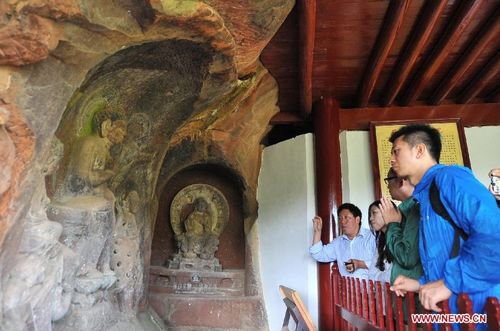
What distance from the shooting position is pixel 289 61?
3619 mm

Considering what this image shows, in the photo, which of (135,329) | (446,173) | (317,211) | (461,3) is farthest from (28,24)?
(317,211)

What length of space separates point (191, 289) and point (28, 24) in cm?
339

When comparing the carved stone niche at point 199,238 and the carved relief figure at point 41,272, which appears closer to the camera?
the carved relief figure at point 41,272

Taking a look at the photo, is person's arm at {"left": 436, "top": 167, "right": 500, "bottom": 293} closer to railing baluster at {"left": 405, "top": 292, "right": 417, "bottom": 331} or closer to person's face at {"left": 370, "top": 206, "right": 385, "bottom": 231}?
railing baluster at {"left": 405, "top": 292, "right": 417, "bottom": 331}

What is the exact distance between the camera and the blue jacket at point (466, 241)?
45.6 inches

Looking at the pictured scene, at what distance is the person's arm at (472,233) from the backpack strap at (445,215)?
0.08ft

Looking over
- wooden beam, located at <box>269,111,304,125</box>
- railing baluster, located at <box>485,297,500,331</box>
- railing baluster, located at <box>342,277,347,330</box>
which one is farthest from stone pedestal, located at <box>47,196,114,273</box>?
wooden beam, located at <box>269,111,304,125</box>

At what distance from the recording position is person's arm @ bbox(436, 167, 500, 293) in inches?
45.4

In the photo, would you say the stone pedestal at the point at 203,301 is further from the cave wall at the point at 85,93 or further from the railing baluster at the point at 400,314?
the railing baluster at the point at 400,314

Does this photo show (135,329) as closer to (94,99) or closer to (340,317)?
(340,317)

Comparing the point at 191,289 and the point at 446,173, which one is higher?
the point at 446,173

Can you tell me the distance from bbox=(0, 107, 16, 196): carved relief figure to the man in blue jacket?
5.93 feet

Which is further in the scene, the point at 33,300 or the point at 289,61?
the point at 289,61

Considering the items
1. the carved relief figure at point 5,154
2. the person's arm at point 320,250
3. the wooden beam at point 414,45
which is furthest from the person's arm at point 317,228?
the carved relief figure at point 5,154
